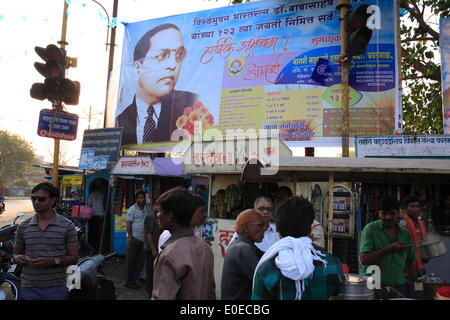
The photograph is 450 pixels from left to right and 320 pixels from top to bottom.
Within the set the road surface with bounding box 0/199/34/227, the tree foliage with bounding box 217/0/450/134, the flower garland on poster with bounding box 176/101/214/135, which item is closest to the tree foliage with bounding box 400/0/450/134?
the tree foliage with bounding box 217/0/450/134

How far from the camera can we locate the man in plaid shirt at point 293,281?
224 centimetres

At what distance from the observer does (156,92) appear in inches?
419

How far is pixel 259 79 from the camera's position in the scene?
906 centimetres

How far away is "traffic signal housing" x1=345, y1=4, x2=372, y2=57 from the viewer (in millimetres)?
5621

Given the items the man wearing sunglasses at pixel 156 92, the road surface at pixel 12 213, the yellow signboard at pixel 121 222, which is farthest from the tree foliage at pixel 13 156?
the yellow signboard at pixel 121 222

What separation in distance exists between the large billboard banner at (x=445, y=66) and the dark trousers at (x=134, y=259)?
21.1 ft

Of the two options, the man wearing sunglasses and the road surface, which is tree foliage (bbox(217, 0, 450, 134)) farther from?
the road surface

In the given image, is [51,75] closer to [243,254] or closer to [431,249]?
[243,254]

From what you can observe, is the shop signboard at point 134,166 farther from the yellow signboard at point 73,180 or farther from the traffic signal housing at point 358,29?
the traffic signal housing at point 358,29

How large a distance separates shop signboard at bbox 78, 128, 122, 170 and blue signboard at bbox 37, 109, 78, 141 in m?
3.40

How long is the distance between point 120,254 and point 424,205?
24.4 feet

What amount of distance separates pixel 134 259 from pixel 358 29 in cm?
577

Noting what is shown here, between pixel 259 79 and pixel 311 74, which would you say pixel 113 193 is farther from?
pixel 311 74
